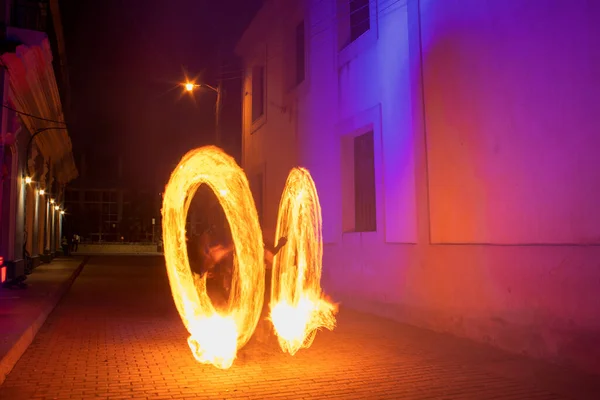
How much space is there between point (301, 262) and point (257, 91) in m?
10.3

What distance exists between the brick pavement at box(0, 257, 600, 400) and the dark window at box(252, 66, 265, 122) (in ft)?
39.5

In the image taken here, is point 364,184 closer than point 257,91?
Yes

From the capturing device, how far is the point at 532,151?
7574mm

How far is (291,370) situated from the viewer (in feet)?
22.6

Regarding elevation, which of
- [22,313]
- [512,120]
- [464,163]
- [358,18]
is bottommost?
[22,313]

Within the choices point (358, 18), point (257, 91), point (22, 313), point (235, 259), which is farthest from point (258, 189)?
point (235, 259)

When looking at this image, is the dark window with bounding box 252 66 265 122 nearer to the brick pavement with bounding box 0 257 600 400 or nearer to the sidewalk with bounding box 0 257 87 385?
the sidewalk with bounding box 0 257 87 385

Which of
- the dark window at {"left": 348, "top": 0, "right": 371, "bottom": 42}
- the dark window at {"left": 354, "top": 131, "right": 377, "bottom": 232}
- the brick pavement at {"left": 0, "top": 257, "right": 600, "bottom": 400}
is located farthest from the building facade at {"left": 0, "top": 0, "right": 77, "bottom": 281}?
the dark window at {"left": 354, "top": 131, "right": 377, "bottom": 232}

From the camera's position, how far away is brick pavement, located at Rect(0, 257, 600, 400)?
586cm

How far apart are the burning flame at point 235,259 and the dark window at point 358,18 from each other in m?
6.01

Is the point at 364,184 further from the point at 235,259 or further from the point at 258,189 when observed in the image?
the point at 258,189

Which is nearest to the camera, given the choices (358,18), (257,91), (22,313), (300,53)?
(22,313)

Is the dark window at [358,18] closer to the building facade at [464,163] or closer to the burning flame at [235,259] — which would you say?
the building facade at [464,163]

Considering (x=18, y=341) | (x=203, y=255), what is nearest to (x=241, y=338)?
A: (x=203, y=255)
